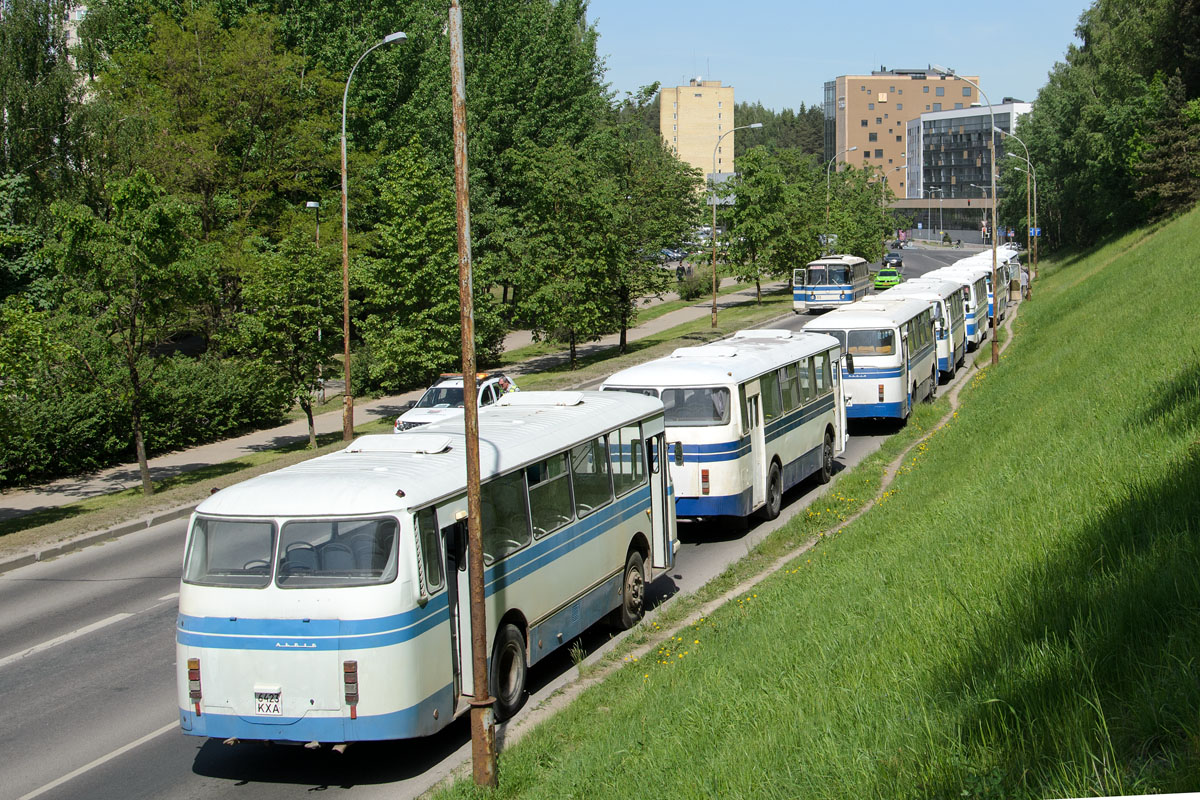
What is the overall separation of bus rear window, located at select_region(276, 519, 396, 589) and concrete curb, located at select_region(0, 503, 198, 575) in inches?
359

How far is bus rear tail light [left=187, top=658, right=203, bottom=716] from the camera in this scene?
877 cm

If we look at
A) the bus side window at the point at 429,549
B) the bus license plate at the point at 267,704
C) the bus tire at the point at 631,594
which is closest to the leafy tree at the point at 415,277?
the bus tire at the point at 631,594

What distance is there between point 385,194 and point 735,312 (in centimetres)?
2840

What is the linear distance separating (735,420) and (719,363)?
4.31ft

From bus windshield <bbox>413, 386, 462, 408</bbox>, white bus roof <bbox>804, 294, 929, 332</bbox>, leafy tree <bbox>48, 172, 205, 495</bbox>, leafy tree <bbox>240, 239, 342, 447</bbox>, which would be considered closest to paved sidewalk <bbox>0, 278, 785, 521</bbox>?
leafy tree <bbox>48, 172, 205, 495</bbox>

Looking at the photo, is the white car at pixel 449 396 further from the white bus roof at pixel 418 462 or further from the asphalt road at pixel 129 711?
the white bus roof at pixel 418 462

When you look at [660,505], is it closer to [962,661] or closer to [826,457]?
[962,661]

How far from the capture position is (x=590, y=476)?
12406mm

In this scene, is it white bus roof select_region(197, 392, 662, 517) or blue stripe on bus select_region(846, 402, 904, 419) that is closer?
white bus roof select_region(197, 392, 662, 517)

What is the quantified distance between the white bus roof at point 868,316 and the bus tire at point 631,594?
13.6 m

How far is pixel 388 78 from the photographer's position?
159ft

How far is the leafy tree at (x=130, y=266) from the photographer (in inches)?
886

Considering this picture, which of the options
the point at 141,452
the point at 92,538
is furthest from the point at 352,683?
the point at 141,452

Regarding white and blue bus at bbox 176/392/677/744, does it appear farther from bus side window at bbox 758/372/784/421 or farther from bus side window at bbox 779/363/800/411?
bus side window at bbox 779/363/800/411
